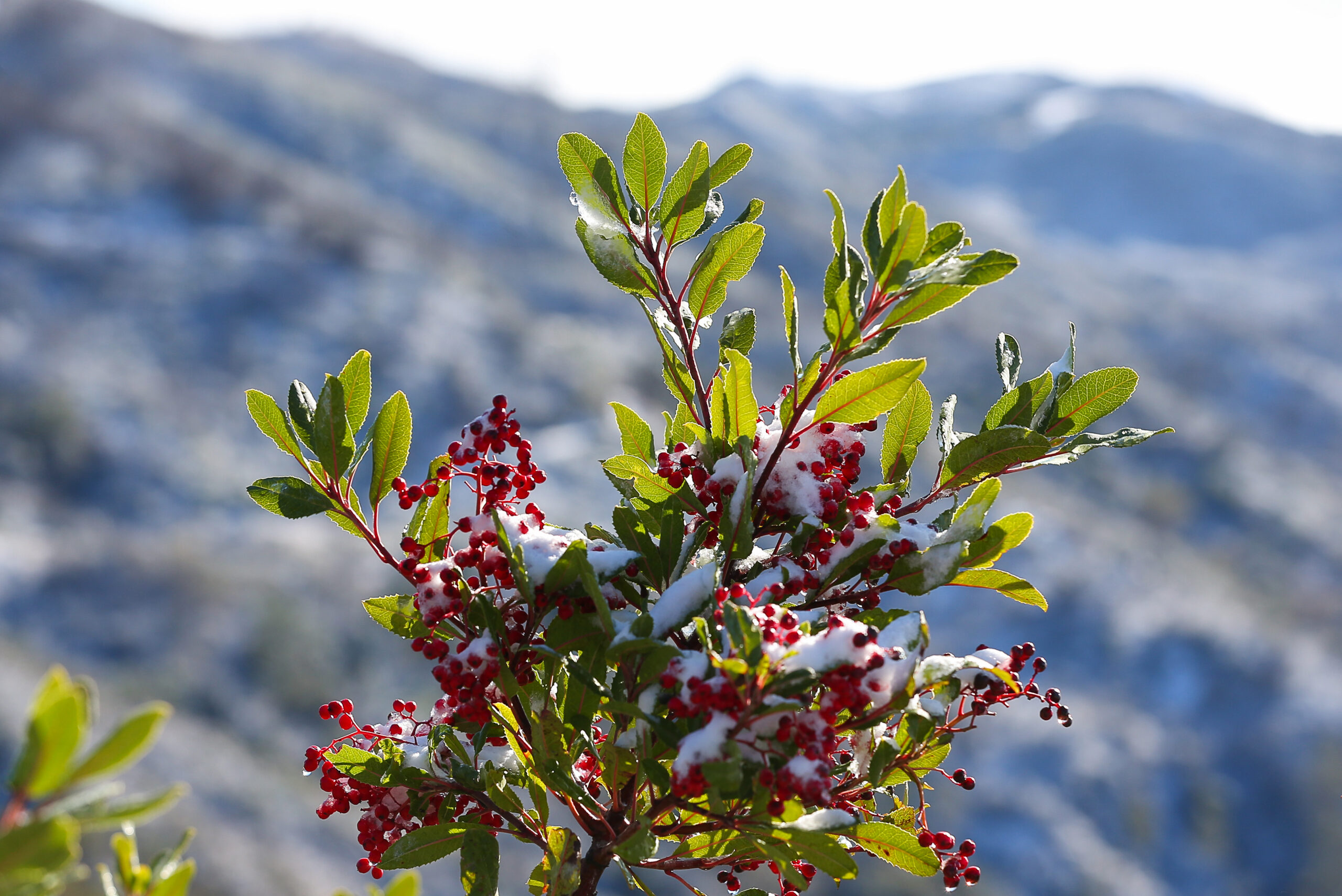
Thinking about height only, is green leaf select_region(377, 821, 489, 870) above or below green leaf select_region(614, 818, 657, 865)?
below

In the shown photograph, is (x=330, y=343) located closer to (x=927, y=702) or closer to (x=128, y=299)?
(x=128, y=299)

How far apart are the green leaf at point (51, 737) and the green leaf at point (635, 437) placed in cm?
70

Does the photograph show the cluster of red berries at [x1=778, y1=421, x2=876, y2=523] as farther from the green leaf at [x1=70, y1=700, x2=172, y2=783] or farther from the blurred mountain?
the blurred mountain

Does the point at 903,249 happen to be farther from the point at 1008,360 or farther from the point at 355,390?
the point at 355,390

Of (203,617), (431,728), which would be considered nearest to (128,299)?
(203,617)

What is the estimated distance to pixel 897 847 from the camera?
1.06 metres

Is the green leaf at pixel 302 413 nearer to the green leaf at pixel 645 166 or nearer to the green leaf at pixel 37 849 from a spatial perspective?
the green leaf at pixel 645 166

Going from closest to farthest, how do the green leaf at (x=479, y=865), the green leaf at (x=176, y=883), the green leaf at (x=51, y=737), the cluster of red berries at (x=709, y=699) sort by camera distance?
the green leaf at (x=51, y=737) → the green leaf at (x=176, y=883) → the cluster of red berries at (x=709, y=699) → the green leaf at (x=479, y=865)

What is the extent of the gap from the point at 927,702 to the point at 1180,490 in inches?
985

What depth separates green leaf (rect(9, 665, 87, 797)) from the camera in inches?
21.4

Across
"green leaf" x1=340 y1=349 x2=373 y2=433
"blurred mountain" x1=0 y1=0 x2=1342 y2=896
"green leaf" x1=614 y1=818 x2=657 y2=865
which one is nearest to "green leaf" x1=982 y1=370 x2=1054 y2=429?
"green leaf" x1=614 y1=818 x2=657 y2=865

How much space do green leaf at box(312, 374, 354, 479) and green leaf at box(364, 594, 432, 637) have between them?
0.15 m

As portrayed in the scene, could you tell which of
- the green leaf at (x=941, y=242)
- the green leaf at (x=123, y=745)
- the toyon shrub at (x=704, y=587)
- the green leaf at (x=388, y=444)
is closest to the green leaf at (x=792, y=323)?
the toyon shrub at (x=704, y=587)

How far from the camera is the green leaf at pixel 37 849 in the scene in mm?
553
